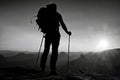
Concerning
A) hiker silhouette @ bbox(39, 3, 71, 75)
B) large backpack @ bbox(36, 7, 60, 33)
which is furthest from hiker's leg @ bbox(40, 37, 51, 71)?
large backpack @ bbox(36, 7, 60, 33)

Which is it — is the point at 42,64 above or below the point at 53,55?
below

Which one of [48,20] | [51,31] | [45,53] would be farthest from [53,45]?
[48,20]

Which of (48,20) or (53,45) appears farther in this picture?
(48,20)

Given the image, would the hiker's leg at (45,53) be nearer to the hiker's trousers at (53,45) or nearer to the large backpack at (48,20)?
the hiker's trousers at (53,45)

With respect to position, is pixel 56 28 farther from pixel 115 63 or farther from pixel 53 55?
pixel 115 63

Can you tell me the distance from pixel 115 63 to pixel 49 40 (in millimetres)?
177204

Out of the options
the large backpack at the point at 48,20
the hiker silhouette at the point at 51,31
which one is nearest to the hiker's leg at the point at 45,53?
the hiker silhouette at the point at 51,31

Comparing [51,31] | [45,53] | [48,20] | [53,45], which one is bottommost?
[45,53]

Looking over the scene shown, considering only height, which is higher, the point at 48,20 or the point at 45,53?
the point at 48,20

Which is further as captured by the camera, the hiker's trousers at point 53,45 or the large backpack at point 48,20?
the large backpack at point 48,20

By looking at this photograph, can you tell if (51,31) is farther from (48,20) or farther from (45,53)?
(45,53)

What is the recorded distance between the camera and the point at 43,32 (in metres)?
7.78

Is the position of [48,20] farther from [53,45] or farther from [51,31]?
[53,45]

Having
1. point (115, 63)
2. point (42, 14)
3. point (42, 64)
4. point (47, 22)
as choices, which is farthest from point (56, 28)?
point (115, 63)
